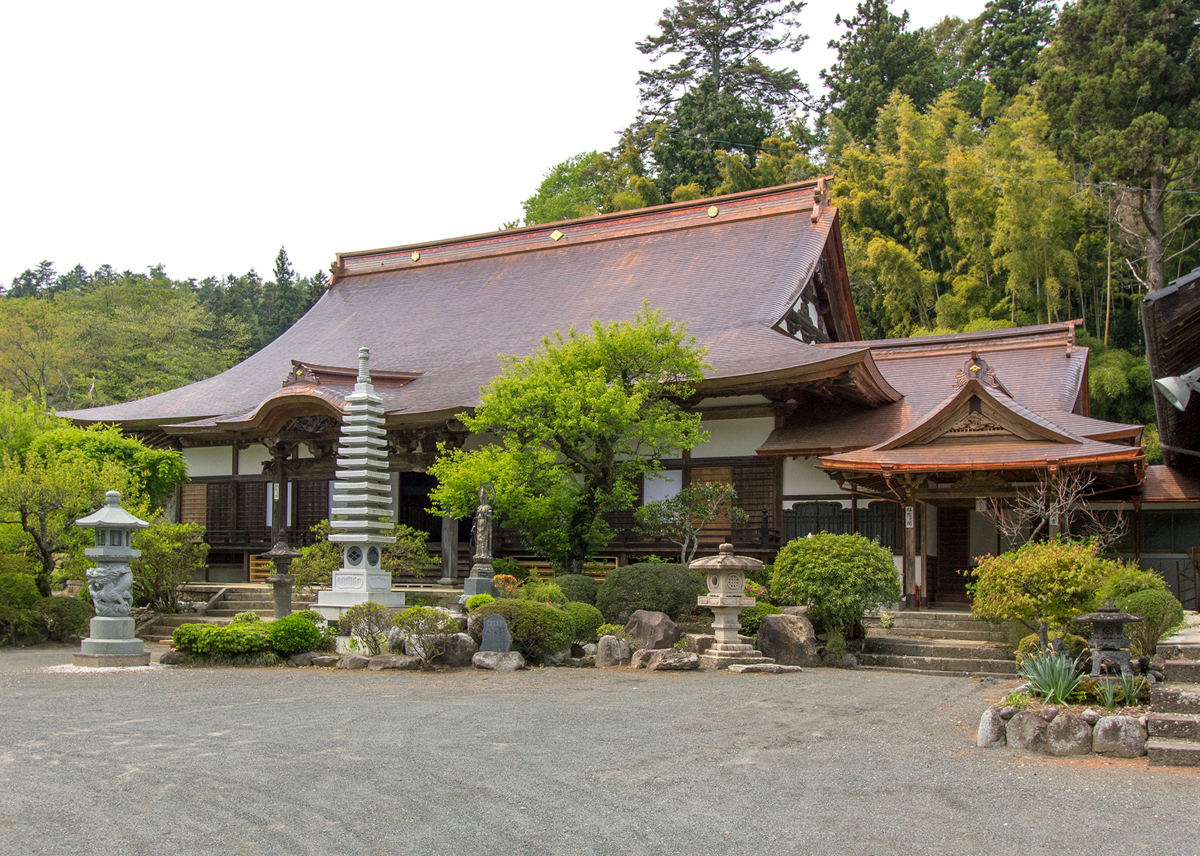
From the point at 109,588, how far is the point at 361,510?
→ 3.42 m

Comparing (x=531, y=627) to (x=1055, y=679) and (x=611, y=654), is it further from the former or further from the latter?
(x=1055, y=679)

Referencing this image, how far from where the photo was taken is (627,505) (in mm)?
17406

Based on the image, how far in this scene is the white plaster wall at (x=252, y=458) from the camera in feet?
76.5

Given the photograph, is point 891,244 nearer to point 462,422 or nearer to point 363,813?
point 462,422

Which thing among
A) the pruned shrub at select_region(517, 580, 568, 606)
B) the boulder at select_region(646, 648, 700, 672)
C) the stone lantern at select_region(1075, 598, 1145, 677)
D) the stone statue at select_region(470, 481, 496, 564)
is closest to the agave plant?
the stone lantern at select_region(1075, 598, 1145, 677)

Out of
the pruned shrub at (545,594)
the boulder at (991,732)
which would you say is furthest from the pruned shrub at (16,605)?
A: the boulder at (991,732)

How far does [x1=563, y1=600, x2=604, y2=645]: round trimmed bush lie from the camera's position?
47.5 ft

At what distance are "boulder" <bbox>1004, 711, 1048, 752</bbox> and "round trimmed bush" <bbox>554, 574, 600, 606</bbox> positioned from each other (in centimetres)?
839

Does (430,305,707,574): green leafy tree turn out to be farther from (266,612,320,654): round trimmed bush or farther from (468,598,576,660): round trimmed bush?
(266,612,320,654): round trimmed bush

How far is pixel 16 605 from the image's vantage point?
53.6 feet

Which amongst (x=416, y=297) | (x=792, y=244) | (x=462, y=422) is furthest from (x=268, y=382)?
(x=792, y=244)

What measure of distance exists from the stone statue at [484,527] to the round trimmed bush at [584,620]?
69.7 inches

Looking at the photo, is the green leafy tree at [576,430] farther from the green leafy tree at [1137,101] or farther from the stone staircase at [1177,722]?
the green leafy tree at [1137,101]

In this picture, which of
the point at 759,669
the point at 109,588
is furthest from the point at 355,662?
the point at 759,669
